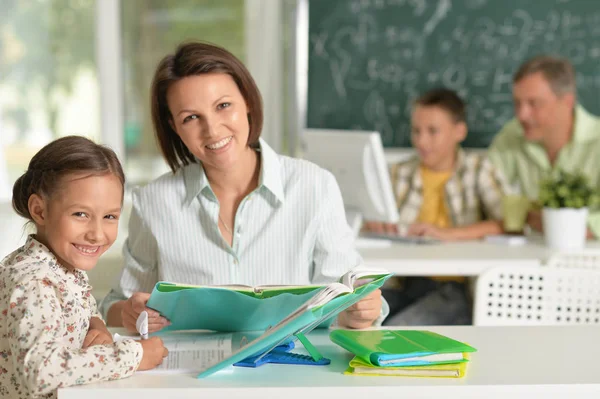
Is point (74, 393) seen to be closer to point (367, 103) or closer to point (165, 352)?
point (165, 352)

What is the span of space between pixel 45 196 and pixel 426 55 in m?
3.28

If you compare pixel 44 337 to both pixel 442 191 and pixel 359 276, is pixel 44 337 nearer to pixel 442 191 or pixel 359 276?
pixel 359 276

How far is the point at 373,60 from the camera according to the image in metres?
4.44

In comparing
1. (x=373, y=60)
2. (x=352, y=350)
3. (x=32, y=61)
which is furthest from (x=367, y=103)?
(x=352, y=350)

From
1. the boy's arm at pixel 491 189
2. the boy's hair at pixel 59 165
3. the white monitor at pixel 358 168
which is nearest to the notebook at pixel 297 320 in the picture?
the boy's hair at pixel 59 165

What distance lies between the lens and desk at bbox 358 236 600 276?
9.44 ft

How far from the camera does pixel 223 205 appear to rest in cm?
196

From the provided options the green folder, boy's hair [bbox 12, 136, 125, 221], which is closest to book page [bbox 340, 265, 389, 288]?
the green folder

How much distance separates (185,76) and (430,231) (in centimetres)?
175

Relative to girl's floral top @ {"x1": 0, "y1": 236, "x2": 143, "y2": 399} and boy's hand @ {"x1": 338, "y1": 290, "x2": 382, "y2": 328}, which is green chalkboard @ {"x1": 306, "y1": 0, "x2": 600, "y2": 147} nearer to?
boy's hand @ {"x1": 338, "y1": 290, "x2": 382, "y2": 328}

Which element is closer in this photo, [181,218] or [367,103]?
[181,218]

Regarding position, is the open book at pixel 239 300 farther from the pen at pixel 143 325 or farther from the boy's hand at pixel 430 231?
the boy's hand at pixel 430 231

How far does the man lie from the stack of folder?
2307 mm

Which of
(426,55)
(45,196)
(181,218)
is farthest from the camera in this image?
(426,55)
